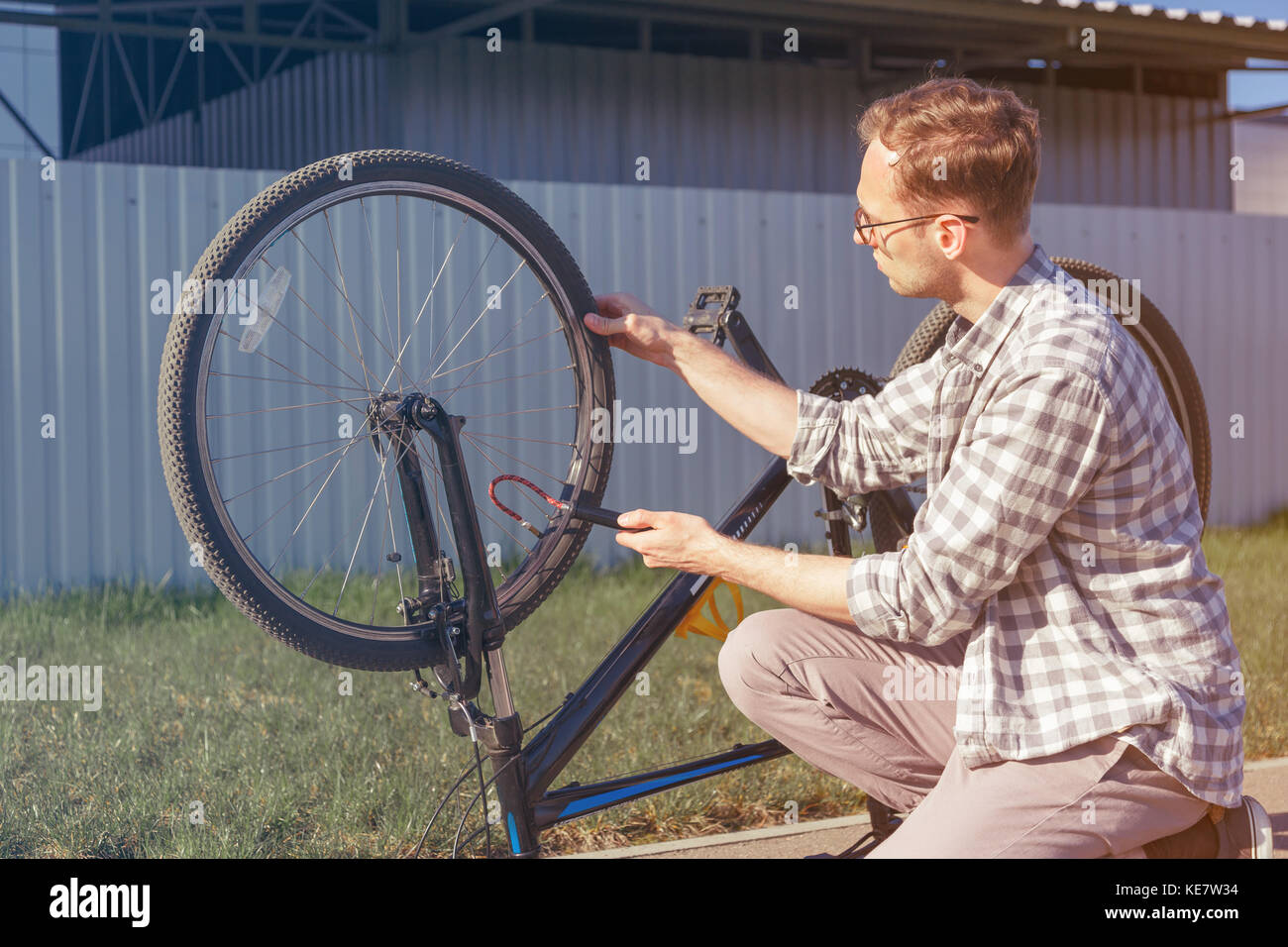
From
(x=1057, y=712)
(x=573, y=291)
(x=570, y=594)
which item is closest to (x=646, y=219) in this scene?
(x=570, y=594)

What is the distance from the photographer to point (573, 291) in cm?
241

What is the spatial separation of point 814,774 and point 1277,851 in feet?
3.80

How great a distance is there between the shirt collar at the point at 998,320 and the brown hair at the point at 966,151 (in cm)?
Result: 8

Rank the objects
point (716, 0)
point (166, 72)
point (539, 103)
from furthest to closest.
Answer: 1. point (166, 72)
2. point (539, 103)
3. point (716, 0)

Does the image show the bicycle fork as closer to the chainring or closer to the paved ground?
the paved ground

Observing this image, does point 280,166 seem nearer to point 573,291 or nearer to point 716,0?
point 716,0

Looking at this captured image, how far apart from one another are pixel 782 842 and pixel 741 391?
3.97 ft

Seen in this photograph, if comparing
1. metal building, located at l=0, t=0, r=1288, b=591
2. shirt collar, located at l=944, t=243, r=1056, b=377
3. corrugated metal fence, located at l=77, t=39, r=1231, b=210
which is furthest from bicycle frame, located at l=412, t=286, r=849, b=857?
corrugated metal fence, located at l=77, t=39, r=1231, b=210

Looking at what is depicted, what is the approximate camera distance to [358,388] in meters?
2.28

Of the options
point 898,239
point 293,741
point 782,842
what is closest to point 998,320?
point 898,239

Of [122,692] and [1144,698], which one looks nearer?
[1144,698]

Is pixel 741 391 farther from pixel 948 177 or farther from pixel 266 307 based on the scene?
pixel 266 307

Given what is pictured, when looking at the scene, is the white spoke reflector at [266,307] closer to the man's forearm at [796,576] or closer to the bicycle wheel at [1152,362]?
the man's forearm at [796,576]

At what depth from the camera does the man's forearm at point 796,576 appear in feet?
6.48
